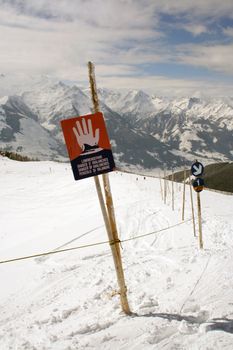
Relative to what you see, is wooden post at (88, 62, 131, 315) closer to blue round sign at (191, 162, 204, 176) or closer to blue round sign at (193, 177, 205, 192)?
blue round sign at (191, 162, 204, 176)

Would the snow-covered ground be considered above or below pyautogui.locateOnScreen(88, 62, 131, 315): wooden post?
below

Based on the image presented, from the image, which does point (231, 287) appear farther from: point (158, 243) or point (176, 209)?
point (176, 209)

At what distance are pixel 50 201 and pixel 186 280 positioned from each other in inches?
823

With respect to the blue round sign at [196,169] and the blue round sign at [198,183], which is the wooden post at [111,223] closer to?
the blue round sign at [196,169]

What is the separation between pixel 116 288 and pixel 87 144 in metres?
4.58

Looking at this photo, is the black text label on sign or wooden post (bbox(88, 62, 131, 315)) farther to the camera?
the black text label on sign

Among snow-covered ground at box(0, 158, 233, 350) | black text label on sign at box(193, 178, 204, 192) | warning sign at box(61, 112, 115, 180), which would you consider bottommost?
snow-covered ground at box(0, 158, 233, 350)

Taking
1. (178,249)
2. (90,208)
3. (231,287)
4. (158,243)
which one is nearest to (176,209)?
(90,208)

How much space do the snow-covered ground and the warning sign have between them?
3.38 metres

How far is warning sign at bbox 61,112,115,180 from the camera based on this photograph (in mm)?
7414

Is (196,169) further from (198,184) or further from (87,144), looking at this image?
(87,144)

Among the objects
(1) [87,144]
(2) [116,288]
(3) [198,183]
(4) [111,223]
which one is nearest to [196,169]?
(3) [198,183]

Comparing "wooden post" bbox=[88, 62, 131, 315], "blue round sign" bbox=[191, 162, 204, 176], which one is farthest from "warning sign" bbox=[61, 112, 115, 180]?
"blue round sign" bbox=[191, 162, 204, 176]

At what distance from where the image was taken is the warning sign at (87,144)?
7414 mm
